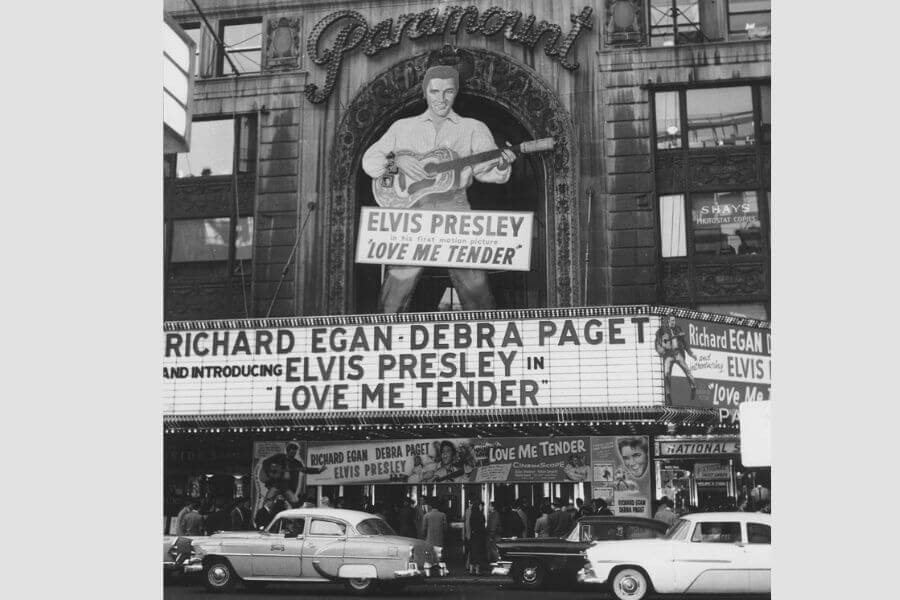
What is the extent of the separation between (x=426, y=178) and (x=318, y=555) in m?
11.2

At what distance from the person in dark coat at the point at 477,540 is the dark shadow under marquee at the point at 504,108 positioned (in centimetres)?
577

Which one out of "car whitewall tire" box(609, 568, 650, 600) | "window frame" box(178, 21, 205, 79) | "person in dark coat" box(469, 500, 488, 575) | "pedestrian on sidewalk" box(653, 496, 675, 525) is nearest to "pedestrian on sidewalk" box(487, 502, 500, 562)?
"person in dark coat" box(469, 500, 488, 575)

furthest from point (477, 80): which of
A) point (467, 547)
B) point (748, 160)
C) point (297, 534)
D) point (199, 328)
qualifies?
point (297, 534)

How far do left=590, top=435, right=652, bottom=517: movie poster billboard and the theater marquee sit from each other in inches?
155

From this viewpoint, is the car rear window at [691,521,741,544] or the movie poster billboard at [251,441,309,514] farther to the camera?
the movie poster billboard at [251,441,309,514]

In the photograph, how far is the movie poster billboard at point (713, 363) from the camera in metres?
21.7

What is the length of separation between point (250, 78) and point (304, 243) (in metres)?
4.72

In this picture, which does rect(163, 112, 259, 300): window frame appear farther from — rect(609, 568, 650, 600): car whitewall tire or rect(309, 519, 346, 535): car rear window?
rect(609, 568, 650, 600): car whitewall tire

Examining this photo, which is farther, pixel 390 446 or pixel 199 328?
pixel 390 446

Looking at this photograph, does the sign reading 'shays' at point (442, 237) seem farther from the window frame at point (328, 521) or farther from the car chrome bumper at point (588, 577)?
the car chrome bumper at point (588, 577)

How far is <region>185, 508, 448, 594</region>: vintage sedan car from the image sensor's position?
17.8m

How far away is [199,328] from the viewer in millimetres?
23234

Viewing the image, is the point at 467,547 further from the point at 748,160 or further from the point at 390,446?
the point at 748,160

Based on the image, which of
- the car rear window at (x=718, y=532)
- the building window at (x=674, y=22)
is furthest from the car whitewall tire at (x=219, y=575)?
the building window at (x=674, y=22)
